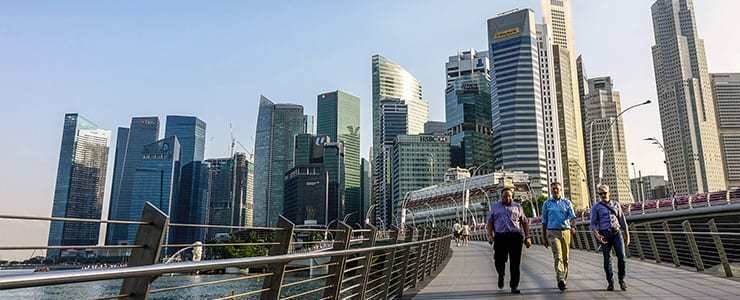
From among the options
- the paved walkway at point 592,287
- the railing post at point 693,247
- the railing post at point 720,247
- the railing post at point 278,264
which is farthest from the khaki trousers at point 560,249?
the railing post at point 278,264

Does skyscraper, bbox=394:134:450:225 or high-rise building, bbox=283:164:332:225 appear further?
high-rise building, bbox=283:164:332:225

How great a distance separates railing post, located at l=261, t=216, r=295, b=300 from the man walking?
6323 mm

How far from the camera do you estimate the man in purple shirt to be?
8688 millimetres

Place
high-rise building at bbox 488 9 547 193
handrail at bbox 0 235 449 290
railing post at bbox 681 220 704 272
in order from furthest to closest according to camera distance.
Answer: high-rise building at bbox 488 9 547 193, railing post at bbox 681 220 704 272, handrail at bbox 0 235 449 290

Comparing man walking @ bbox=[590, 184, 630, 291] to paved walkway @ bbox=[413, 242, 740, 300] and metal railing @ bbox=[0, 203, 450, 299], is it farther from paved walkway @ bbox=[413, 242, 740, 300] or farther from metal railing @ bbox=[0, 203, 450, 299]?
metal railing @ bbox=[0, 203, 450, 299]

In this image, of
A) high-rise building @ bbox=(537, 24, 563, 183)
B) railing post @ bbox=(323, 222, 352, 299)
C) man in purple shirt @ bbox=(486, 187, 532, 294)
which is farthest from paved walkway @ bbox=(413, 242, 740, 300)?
high-rise building @ bbox=(537, 24, 563, 183)

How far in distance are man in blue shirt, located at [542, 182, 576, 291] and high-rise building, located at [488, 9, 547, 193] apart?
160m

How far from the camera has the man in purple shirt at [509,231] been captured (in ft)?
28.5

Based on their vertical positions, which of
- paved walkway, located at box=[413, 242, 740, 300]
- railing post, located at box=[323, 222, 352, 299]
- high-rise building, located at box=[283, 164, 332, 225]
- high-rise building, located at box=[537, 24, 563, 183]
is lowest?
paved walkway, located at box=[413, 242, 740, 300]

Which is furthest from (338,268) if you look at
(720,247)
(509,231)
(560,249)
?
(720,247)

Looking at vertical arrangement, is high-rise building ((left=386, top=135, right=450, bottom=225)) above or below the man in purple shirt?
above

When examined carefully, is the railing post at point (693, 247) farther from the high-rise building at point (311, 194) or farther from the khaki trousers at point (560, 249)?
the high-rise building at point (311, 194)

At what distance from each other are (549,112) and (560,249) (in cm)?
17619

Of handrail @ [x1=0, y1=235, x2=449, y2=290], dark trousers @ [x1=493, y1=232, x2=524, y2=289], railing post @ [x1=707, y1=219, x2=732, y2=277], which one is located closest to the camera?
handrail @ [x1=0, y1=235, x2=449, y2=290]
